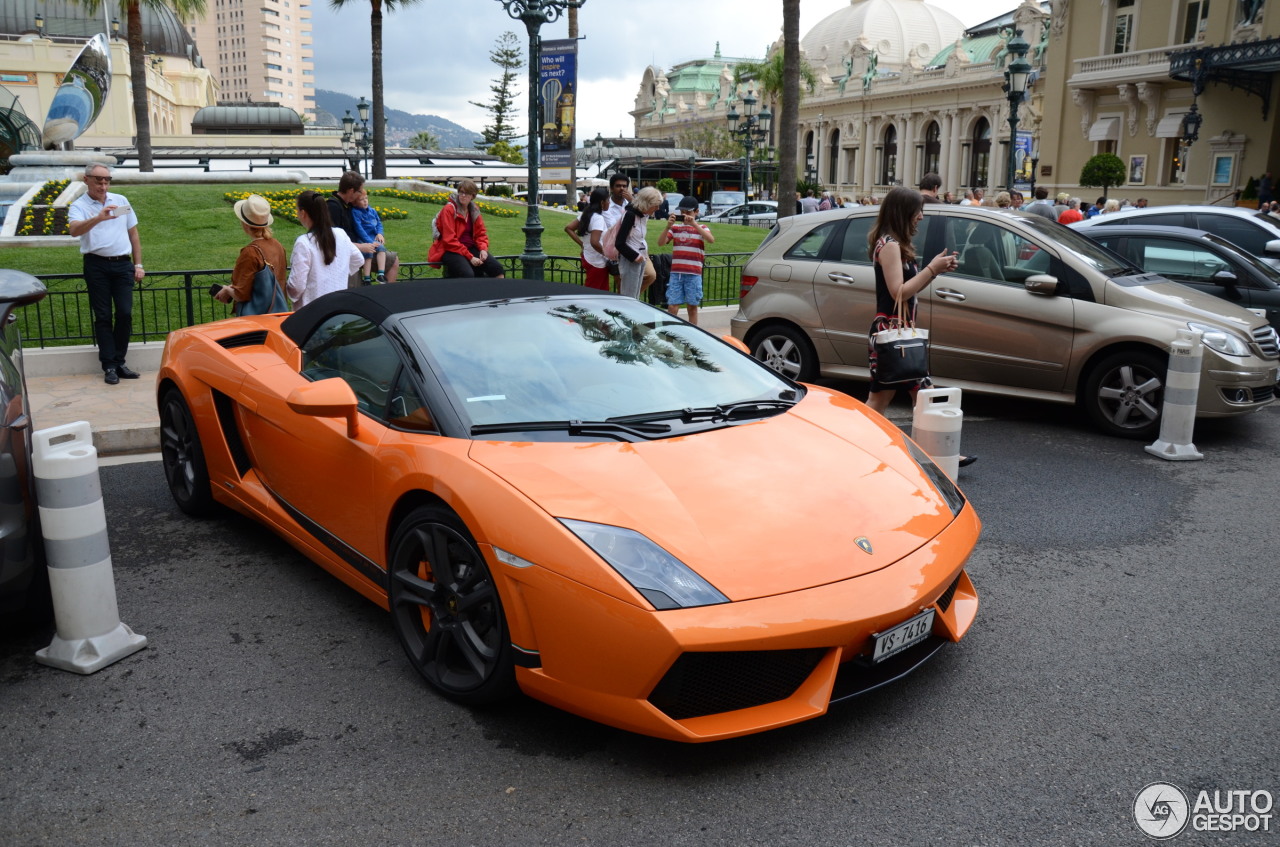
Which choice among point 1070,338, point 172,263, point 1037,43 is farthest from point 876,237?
point 1037,43

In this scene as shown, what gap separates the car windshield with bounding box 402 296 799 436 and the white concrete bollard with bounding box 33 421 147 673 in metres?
1.31

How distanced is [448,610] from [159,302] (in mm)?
A: 10062

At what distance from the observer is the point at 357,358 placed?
4.31 m

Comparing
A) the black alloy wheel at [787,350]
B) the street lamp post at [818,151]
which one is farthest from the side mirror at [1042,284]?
the street lamp post at [818,151]

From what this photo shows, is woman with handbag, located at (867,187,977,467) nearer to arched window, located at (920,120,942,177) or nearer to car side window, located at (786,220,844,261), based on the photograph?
car side window, located at (786,220,844,261)

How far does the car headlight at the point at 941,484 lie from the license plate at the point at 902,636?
0.56 m

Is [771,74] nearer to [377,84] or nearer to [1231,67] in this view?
[1231,67]

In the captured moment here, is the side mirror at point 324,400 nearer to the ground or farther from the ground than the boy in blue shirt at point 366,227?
nearer to the ground

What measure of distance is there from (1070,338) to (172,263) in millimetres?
14367

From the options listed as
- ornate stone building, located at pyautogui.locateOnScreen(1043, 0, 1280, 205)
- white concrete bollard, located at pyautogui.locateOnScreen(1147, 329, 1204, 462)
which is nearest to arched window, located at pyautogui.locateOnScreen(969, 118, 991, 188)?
ornate stone building, located at pyautogui.locateOnScreen(1043, 0, 1280, 205)

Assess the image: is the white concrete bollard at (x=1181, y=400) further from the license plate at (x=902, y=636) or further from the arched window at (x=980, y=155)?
the arched window at (x=980, y=155)

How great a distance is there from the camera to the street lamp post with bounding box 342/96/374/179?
39.5 metres

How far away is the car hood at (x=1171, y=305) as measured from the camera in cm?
753

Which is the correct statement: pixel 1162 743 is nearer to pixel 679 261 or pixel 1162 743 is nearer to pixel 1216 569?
pixel 1216 569
